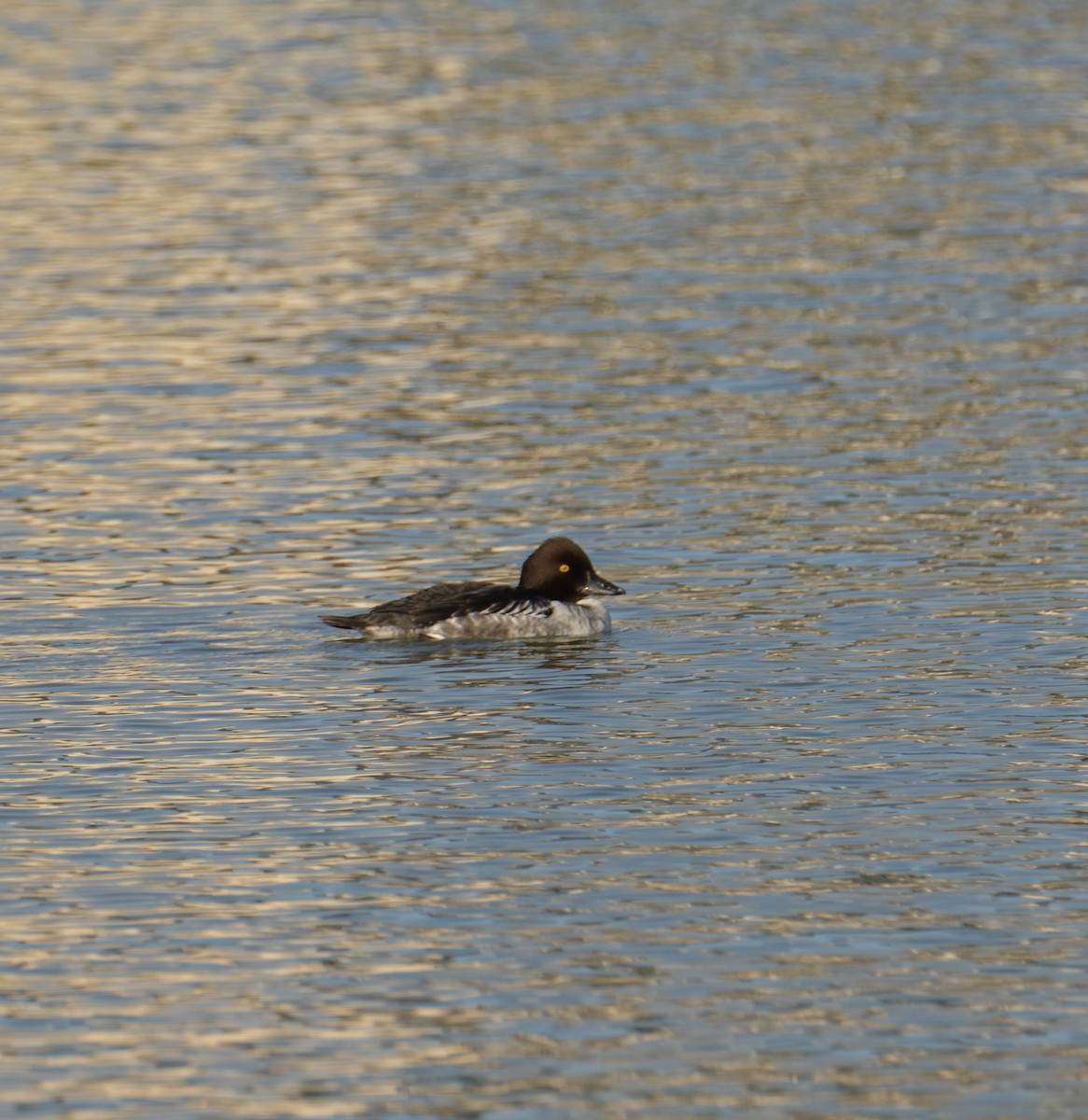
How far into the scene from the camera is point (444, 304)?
36750 mm

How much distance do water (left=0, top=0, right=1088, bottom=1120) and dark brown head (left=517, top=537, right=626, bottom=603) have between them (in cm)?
54

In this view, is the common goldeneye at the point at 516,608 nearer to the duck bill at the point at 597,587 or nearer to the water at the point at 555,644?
the duck bill at the point at 597,587

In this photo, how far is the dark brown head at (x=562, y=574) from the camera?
20.9 m

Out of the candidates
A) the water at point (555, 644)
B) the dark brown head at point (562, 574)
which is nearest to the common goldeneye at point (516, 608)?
the dark brown head at point (562, 574)

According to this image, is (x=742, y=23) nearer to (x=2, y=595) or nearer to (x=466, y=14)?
(x=466, y=14)

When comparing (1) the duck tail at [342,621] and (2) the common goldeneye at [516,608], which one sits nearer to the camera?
(1) the duck tail at [342,621]

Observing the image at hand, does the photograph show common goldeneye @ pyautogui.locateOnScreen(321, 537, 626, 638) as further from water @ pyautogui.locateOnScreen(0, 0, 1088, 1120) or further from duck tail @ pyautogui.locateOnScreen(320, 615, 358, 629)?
water @ pyautogui.locateOnScreen(0, 0, 1088, 1120)

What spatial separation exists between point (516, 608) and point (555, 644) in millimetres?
436

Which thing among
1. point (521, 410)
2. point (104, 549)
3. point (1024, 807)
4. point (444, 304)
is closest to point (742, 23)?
point (444, 304)

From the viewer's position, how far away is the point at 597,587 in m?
21.1

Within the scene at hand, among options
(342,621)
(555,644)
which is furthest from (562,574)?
(342,621)

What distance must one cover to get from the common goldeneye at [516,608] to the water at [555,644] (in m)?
0.23

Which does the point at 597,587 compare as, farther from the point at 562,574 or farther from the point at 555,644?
the point at 555,644

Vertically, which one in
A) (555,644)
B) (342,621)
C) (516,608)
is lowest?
(555,644)
